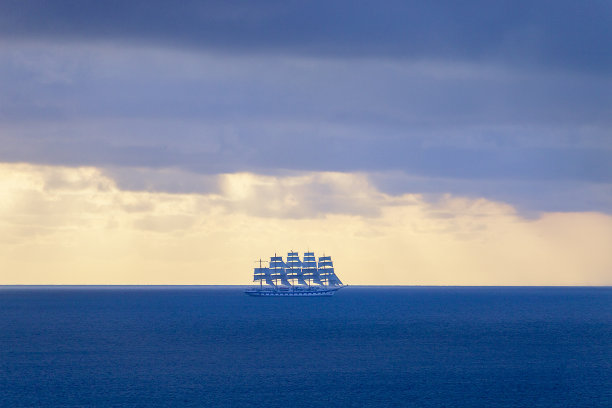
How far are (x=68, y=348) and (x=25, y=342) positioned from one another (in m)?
17.4

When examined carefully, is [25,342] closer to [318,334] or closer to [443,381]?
[318,334]

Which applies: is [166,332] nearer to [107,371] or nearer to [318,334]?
[318,334]

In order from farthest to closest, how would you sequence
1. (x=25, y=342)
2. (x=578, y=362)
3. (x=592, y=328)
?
(x=592, y=328) < (x=25, y=342) < (x=578, y=362)

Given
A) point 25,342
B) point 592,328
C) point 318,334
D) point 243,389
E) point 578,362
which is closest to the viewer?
point 243,389

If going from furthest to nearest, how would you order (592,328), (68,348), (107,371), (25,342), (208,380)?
(592,328), (25,342), (68,348), (107,371), (208,380)

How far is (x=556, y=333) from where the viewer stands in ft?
592

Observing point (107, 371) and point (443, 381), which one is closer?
point (443, 381)

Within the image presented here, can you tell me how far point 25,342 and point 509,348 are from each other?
3558 inches

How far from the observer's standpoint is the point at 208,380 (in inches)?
4129

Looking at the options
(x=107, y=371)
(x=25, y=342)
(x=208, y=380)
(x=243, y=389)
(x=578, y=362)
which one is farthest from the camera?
(x=25, y=342)

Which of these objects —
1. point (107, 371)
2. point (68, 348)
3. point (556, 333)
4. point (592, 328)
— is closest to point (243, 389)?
point (107, 371)

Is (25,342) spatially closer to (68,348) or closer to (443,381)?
(68,348)

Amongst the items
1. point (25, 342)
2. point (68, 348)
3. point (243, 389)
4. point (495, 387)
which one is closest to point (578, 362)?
point (495, 387)

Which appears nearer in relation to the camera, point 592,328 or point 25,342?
point 25,342
